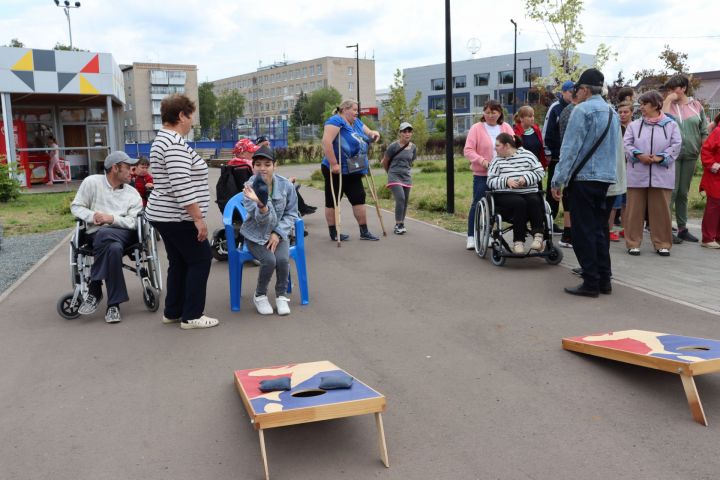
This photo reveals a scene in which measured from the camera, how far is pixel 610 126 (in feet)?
21.6

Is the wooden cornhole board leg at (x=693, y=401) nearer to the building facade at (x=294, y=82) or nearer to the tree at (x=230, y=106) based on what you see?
the tree at (x=230, y=106)

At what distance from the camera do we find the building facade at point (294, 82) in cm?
13688

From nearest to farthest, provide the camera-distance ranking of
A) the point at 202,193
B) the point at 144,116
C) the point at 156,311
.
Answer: the point at 202,193 → the point at 156,311 → the point at 144,116

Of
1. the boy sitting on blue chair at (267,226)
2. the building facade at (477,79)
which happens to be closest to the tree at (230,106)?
the building facade at (477,79)

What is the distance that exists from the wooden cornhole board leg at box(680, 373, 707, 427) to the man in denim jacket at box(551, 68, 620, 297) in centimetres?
270

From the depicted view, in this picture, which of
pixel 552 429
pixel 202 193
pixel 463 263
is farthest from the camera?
pixel 463 263

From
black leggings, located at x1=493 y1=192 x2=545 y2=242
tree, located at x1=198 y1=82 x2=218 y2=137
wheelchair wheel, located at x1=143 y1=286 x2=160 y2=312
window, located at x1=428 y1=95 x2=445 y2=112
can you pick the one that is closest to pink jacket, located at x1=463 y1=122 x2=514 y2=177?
black leggings, located at x1=493 y1=192 x2=545 y2=242

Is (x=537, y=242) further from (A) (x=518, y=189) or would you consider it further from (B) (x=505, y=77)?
(B) (x=505, y=77)

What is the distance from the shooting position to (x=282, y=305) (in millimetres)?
6254

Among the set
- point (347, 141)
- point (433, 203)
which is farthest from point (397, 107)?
point (347, 141)

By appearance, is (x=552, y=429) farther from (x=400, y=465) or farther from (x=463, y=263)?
(x=463, y=263)

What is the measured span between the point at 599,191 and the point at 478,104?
314ft

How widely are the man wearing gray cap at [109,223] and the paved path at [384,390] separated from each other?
0.27m

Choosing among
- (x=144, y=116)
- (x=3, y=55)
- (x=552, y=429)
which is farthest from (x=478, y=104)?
(x=552, y=429)
